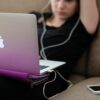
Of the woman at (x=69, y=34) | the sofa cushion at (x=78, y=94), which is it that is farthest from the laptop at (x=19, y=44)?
the woman at (x=69, y=34)

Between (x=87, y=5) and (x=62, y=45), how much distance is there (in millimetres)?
262

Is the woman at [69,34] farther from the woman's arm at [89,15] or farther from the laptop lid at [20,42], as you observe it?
the laptop lid at [20,42]

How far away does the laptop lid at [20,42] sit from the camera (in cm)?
115

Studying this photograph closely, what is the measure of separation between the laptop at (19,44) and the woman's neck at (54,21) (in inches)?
23.9

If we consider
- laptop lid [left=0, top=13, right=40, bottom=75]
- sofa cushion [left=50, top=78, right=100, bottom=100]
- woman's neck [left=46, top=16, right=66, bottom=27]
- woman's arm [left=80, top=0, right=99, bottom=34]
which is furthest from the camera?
woman's neck [left=46, top=16, right=66, bottom=27]

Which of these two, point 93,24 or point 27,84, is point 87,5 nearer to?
point 93,24

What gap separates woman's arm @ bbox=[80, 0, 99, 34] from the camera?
1.66 metres

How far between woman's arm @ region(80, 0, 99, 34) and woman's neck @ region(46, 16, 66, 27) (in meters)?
0.16

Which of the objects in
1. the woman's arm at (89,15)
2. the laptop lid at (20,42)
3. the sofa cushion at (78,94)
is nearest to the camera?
the laptop lid at (20,42)

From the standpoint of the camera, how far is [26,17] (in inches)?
44.7

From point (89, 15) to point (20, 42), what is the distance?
24.2 inches

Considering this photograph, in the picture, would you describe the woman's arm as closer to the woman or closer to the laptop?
the woman

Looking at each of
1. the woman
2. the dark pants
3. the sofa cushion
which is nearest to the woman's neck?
the woman

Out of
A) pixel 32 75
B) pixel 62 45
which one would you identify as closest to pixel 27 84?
pixel 32 75
